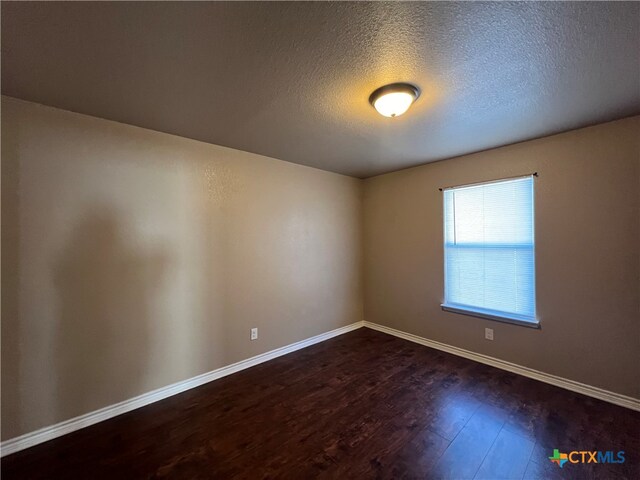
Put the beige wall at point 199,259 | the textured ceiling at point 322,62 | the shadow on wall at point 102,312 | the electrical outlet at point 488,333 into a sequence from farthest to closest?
1. the electrical outlet at point 488,333
2. the shadow on wall at point 102,312
3. the beige wall at point 199,259
4. the textured ceiling at point 322,62

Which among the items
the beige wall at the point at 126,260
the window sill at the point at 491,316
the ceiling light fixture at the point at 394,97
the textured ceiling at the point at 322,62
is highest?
the textured ceiling at the point at 322,62

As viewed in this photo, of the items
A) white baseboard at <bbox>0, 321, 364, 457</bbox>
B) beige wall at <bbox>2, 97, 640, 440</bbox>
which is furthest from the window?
white baseboard at <bbox>0, 321, 364, 457</bbox>

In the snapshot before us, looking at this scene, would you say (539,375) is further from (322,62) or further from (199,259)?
(199,259)

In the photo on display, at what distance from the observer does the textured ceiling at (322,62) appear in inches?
47.1

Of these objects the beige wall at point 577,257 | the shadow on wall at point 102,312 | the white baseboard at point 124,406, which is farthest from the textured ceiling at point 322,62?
the white baseboard at point 124,406

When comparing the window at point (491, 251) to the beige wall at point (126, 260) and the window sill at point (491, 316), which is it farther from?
the beige wall at point (126, 260)

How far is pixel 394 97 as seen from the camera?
1764 millimetres

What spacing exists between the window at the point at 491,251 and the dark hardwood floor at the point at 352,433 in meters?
0.71

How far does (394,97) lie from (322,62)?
54cm

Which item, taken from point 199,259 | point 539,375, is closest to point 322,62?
point 199,259

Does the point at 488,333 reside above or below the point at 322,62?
below

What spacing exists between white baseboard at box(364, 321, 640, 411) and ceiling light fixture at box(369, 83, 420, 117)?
9.03ft

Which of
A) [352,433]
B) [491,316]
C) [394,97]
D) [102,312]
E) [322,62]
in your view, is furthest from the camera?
[491,316]

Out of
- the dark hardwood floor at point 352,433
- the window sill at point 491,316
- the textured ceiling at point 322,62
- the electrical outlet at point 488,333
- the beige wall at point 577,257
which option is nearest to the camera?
the textured ceiling at point 322,62
